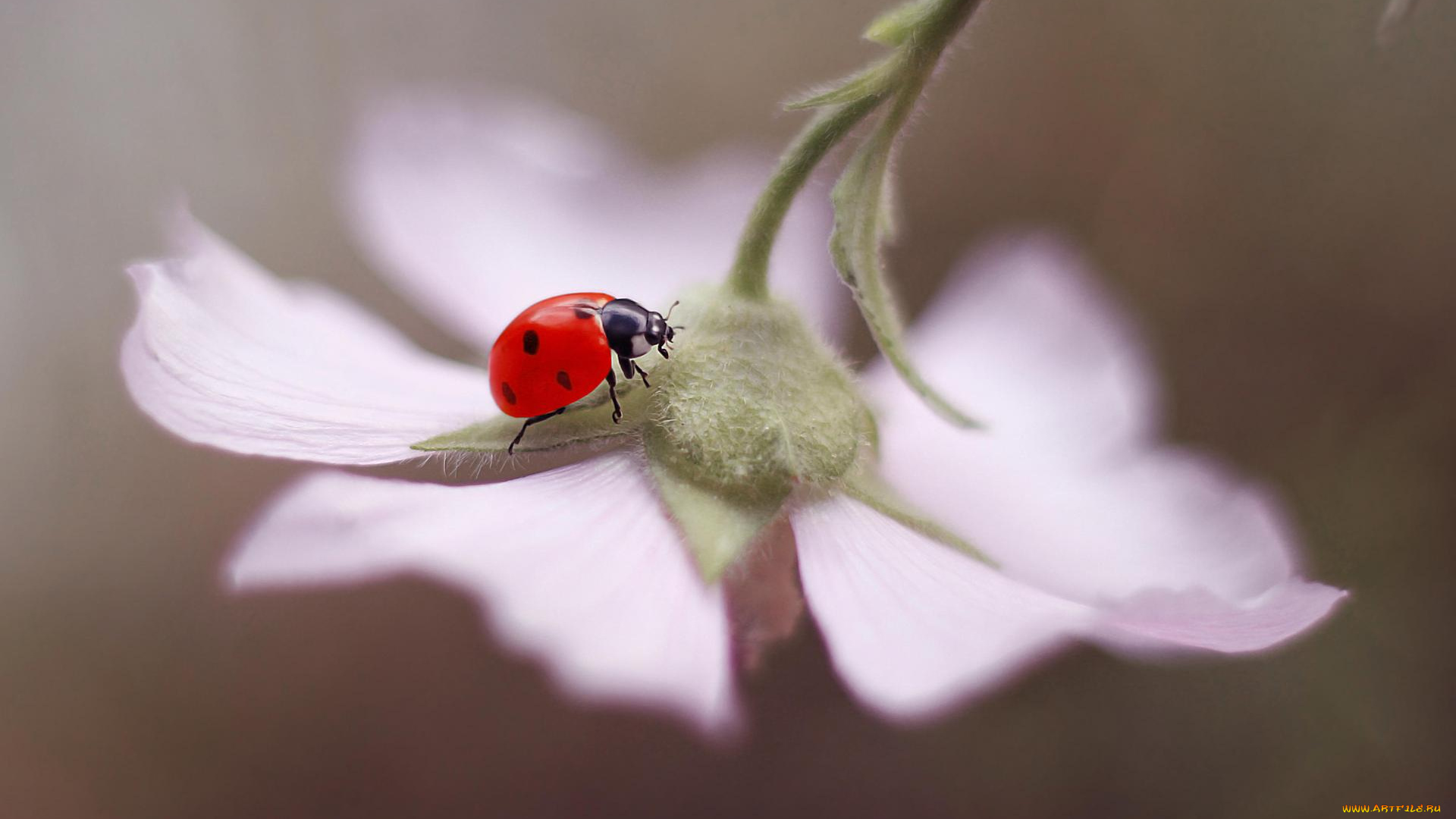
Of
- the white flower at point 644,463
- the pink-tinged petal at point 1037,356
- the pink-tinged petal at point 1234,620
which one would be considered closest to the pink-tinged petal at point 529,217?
the white flower at point 644,463

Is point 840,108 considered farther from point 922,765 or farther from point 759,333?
point 922,765

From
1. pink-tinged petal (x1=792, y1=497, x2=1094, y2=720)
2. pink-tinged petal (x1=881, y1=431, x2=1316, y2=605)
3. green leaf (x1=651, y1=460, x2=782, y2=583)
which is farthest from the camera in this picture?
pink-tinged petal (x1=881, y1=431, x2=1316, y2=605)

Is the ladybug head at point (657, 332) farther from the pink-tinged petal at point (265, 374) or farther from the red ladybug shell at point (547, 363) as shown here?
the pink-tinged petal at point (265, 374)

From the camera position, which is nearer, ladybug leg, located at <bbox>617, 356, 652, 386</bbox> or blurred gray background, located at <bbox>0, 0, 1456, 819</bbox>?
ladybug leg, located at <bbox>617, 356, 652, 386</bbox>

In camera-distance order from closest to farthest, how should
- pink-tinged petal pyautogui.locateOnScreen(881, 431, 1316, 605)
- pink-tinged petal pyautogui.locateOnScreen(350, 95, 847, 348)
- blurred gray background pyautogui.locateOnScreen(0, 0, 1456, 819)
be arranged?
pink-tinged petal pyautogui.locateOnScreen(881, 431, 1316, 605), pink-tinged petal pyautogui.locateOnScreen(350, 95, 847, 348), blurred gray background pyautogui.locateOnScreen(0, 0, 1456, 819)

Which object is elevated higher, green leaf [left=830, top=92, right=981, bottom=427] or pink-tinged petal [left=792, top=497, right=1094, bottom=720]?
green leaf [left=830, top=92, right=981, bottom=427]

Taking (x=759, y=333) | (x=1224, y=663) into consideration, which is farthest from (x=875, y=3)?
(x=759, y=333)

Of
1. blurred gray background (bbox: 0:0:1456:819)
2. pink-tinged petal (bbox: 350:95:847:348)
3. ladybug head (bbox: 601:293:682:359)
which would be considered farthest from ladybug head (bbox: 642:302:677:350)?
blurred gray background (bbox: 0:0:1456:819)

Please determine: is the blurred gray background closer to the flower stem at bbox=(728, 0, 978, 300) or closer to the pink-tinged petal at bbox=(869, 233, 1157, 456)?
the pink-tinged petal at bbox=(869, 233, 1157, 456)
